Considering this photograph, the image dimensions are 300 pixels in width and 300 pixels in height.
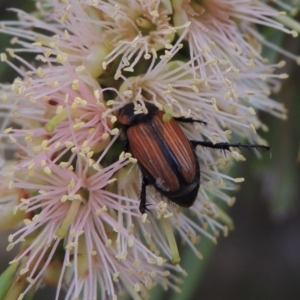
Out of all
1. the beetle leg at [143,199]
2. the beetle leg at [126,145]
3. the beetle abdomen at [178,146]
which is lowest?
the beetle leg at [143,199]

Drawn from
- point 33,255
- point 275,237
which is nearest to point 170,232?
point 33,255

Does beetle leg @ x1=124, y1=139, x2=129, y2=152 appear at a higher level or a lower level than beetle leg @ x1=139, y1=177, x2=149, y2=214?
higher

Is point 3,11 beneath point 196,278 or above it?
above

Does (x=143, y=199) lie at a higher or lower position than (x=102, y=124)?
lower

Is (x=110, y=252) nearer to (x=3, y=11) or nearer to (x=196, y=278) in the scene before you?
(x=196, y=278)

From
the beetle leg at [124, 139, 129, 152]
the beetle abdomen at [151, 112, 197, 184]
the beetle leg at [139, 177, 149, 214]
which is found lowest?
the beetle leg at [139, 177, 149, 214]
